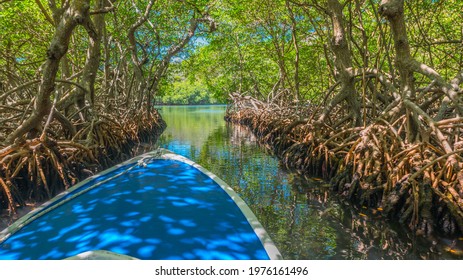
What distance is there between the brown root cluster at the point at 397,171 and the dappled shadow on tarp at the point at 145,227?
229cm

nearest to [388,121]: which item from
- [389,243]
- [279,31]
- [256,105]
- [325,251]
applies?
[389,243]

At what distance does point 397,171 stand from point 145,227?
3391 millimetres

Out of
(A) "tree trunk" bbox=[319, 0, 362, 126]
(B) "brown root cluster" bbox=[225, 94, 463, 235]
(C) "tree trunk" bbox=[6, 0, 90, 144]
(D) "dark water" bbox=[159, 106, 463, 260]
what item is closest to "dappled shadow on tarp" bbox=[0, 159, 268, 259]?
(D) "dark water" bbox=[159, 106, 463, 260]

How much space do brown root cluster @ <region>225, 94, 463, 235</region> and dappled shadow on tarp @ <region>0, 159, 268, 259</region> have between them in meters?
2.29

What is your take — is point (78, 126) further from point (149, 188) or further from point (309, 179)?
point (309, 179)

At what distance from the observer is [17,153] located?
498 centimetres

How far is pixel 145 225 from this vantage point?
287 cm

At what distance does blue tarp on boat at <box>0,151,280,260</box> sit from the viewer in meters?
2.51

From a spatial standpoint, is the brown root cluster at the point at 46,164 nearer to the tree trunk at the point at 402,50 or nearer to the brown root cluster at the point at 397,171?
the brown root cluster at the point at 397,171

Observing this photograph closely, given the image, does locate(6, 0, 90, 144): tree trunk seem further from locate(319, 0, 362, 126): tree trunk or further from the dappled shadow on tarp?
locate(319, 0, 362, 126): tree trunk

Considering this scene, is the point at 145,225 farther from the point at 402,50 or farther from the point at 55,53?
the point at 402,50

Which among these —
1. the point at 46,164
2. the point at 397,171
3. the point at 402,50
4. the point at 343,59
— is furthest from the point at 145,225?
the point at 343,59

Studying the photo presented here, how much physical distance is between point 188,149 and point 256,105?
7399 mm

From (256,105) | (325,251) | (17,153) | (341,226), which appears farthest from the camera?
(256,105)
